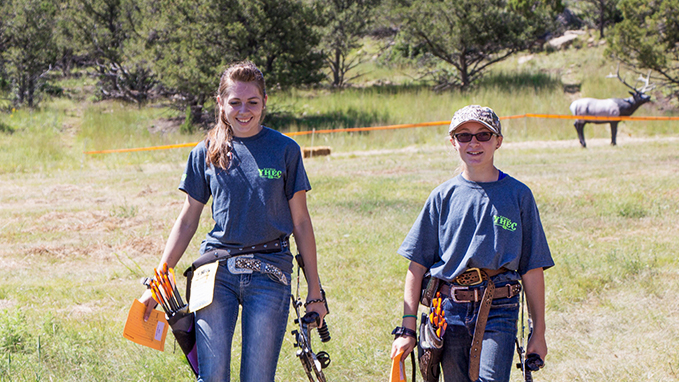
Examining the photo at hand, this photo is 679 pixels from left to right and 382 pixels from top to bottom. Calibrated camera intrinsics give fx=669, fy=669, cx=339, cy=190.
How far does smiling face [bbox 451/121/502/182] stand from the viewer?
3029 mm

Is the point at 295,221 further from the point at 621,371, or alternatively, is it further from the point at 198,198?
the point at 621,371

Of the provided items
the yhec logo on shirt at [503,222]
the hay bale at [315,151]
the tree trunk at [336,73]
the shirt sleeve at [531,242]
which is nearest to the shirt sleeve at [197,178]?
the yhec logo on shirt at [503,222]

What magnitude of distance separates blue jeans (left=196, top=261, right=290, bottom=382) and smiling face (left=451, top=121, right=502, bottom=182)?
3.50ft

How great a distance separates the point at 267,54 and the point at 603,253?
18.6 meters

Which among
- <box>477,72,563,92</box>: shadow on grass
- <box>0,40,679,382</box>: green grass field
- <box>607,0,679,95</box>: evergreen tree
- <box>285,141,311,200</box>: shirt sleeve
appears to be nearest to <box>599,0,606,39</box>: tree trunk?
<box>477,72,563,92</box>: shadow on grass

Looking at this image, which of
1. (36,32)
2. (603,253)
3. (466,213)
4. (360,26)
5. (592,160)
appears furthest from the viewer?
(360,26)

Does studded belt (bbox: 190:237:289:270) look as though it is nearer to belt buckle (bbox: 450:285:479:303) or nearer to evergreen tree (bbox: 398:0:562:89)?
belt buckle (bbox: 450:285:479:303)

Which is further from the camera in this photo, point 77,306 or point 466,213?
point 77,306

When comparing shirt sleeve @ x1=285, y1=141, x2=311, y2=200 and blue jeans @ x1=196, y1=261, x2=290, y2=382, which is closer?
blue jeans @ x1=196, y1=261, x2=290, y2=382

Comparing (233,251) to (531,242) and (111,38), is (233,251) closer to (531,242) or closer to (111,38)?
(531,242)

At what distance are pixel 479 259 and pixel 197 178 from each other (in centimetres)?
148

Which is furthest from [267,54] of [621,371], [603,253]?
Result: [621,371]

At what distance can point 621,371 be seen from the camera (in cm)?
446

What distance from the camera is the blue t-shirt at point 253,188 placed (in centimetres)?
325
